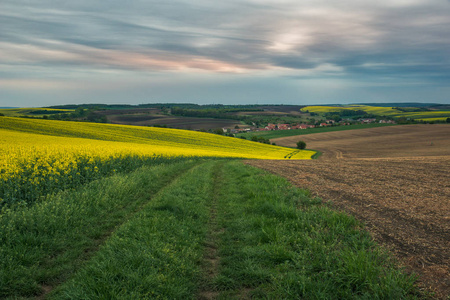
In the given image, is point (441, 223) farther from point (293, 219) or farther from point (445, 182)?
point (445, 182)

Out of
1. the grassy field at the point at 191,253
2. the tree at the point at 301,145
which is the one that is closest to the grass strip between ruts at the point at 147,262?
the grassy field at the point at 191,253

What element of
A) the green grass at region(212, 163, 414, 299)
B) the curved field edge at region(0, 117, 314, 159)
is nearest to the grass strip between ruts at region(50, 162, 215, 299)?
the green grass at region(212, 163, 414, 299)

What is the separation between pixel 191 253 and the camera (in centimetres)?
538

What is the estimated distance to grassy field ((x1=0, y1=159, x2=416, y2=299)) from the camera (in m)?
4.17

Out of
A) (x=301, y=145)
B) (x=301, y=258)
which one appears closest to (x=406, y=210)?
(x=301, y=258)

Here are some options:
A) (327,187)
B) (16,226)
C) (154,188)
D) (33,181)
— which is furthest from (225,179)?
(16,226)

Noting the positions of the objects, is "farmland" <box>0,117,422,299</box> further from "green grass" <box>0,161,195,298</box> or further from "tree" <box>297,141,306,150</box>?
"tree" <box>297,141,306,150</box>

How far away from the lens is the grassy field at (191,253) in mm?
4168

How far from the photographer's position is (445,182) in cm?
1077

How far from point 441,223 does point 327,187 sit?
4.61 metres

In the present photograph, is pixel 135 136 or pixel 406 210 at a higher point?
pixel 135 136

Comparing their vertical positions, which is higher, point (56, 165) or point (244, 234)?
point (56, 165)

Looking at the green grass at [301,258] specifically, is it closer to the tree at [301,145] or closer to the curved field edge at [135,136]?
the curved field edge at [135,136]

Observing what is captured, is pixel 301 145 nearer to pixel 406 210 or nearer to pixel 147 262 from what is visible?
pixel 406 210
